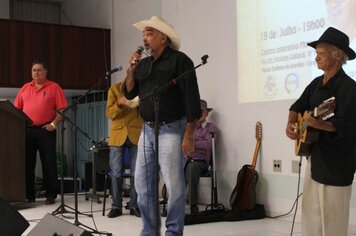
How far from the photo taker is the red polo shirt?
5402mm

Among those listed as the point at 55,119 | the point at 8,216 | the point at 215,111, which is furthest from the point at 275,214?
the point at 8,216

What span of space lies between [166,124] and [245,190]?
188 cm

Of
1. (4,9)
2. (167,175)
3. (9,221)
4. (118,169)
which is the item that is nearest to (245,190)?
(118,169)

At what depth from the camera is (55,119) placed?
5328 millimetres

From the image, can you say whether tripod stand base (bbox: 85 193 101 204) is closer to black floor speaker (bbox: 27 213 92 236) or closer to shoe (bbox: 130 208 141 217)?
shoe (bbox: 130 208 141 217)

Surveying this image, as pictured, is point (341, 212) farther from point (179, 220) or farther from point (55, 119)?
point (55, 119)

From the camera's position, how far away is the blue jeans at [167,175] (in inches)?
115

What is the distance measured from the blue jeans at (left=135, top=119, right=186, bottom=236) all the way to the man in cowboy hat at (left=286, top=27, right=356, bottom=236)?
77 cm

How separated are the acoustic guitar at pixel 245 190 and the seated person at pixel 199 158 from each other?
1.27 feet

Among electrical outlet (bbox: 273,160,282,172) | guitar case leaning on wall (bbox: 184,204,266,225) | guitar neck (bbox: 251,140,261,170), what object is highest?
guitar neck (bbox: 251,140,261,170)

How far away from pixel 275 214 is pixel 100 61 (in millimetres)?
4185

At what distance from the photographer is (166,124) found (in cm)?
294

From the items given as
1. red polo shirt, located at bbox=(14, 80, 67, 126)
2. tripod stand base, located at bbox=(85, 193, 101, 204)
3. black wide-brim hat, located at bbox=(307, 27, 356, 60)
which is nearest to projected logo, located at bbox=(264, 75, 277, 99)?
black wide-brim hat, located at bbox=(307, 27, 356, 60)

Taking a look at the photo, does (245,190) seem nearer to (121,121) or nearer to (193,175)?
(193,175)
